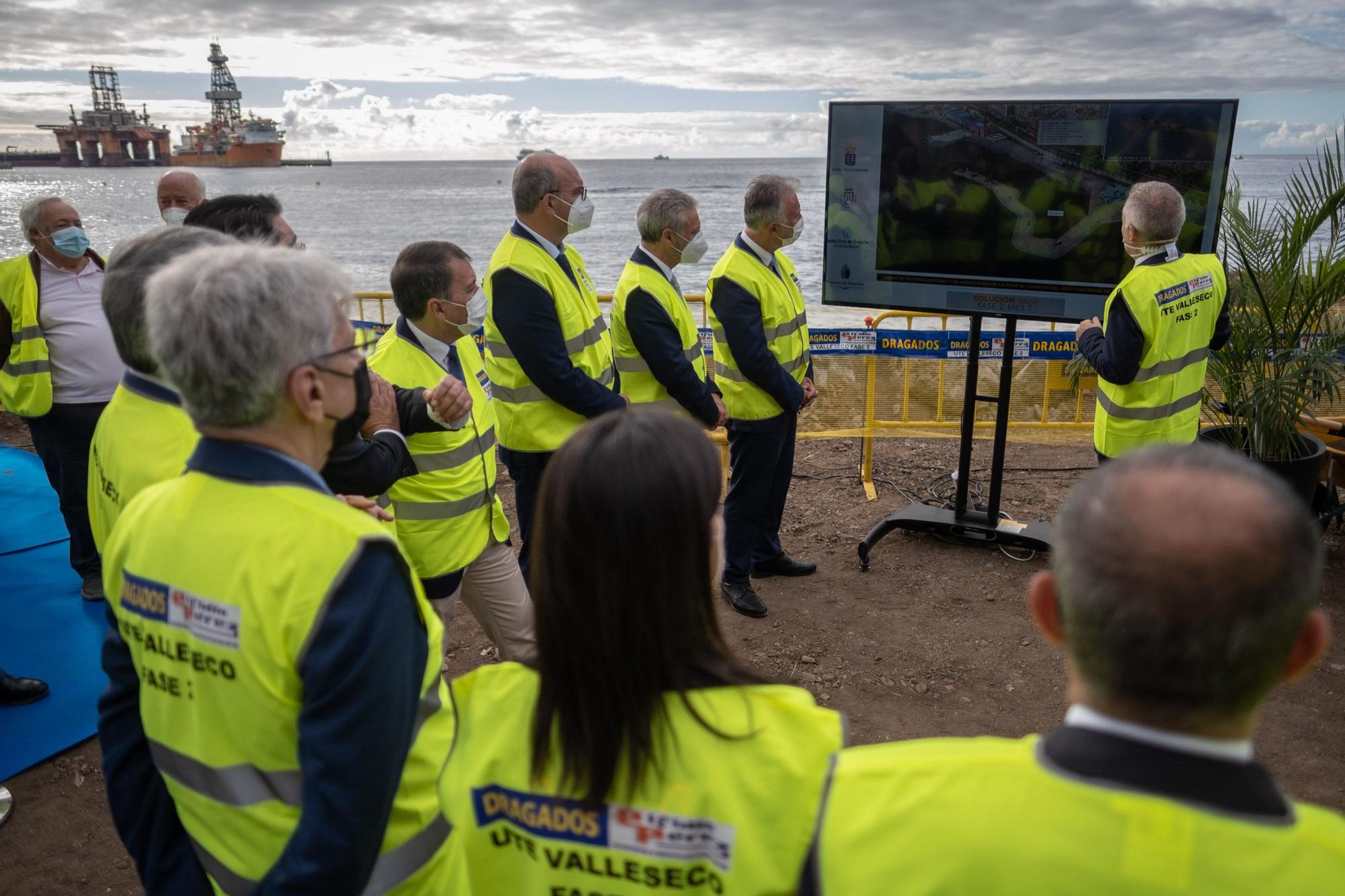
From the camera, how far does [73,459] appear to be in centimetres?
521

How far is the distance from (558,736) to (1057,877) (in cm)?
71

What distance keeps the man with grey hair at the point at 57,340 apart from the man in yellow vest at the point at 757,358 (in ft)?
11.2

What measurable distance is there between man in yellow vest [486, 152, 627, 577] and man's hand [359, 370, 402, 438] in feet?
4.01

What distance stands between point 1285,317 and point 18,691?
7.16 meters

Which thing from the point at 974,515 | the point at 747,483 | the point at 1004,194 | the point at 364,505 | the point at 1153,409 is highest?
the point at 1004,194

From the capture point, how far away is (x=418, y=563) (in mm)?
3389

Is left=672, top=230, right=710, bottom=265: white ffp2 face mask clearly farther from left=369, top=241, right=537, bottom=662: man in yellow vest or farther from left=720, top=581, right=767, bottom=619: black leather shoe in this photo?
left=720, top=581, right=767, bottom=619: black leather shoe

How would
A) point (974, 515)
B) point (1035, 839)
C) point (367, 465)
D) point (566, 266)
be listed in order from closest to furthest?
point (1035, 839)
point (367, 465)
point (566, 266)
point (974, 515)

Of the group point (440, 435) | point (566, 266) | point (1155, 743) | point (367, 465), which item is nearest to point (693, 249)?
point (566, 266)

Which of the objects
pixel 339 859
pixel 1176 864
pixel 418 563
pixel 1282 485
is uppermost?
pixel 1282 485

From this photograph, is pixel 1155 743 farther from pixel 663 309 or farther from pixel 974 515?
pixel 974 515

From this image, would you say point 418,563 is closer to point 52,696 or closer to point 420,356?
point 420,356

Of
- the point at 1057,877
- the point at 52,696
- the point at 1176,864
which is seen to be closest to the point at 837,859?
the point at 1057,877

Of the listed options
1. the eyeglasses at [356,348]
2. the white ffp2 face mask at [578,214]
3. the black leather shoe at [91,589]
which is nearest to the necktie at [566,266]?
the white ffp2 face mask at [578,214]
